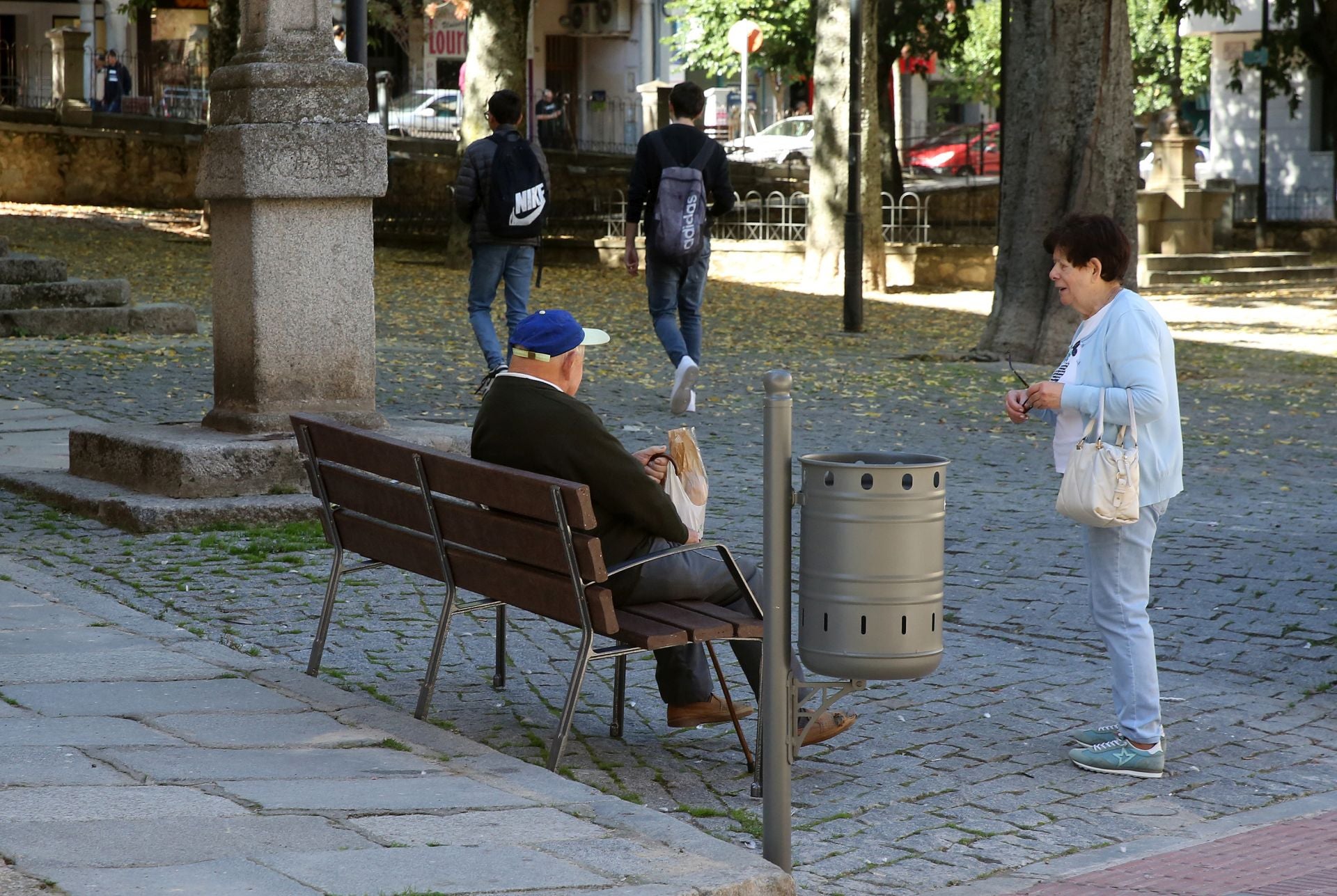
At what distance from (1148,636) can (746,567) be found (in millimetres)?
1205

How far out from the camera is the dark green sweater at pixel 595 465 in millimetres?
5289

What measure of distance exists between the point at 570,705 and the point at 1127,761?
1663mm

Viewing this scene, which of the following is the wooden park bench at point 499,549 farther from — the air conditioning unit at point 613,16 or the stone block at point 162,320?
the air conditioning unit at point 613,16

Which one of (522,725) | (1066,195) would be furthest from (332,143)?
(1066,195)

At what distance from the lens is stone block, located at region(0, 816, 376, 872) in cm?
412

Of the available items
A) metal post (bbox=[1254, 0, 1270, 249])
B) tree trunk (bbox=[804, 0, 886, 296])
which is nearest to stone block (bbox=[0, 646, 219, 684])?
tree trunk (bbox=[804, 0, 886, 296])

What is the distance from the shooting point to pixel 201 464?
8883mm

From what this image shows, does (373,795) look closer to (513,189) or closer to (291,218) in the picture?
(291,218)

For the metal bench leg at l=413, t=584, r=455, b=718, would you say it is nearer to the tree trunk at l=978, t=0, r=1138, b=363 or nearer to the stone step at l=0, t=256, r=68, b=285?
the tree trunk at l=978, t=0, r=1138, b=363

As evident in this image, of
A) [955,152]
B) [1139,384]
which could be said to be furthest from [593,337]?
[955,152]

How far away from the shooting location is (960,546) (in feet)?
28.9

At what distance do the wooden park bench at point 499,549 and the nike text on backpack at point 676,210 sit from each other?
6.34 metres

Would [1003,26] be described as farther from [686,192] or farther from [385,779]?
[385,779]

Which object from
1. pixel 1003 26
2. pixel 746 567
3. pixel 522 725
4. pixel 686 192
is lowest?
pixel 522 725
